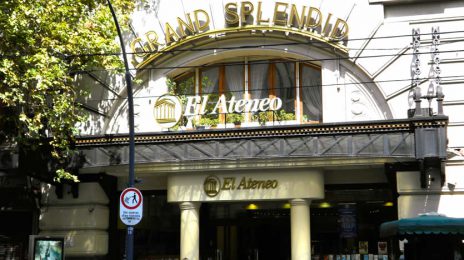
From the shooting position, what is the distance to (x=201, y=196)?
908 inches

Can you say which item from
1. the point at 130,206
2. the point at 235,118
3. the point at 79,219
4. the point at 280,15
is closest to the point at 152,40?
the point at 235,118

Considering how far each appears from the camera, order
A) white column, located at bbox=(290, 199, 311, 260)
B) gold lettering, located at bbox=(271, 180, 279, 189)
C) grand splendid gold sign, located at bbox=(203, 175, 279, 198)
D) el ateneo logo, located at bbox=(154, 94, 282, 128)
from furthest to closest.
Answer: el ateneo logo, located at bbox=(154, 94, 282, 128), grand splendid gold sign, located at bbox=(203, 175, 279, 198), gold lettering, located at bbox=(271, 180, 279, 189), white column, located at bbox=(290, 199, 311, 260)

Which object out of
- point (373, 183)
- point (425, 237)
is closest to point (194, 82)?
point (373, 183)

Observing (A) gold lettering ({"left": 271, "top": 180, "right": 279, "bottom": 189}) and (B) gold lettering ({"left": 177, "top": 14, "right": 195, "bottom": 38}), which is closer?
(A) gold lettering ({"left": 271, "top": 180, "right": 279, "bottom": 189})

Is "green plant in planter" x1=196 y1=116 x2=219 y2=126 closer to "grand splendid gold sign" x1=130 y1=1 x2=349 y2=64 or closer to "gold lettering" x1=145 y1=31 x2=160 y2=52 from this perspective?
"grand splendid gold sign" x1=130 y1=1 x2=349 y2=64

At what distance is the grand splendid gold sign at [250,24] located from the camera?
23953 mm

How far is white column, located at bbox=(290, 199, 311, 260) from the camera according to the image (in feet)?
72.3

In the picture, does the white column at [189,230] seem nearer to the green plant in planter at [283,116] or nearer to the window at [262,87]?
the window at [262,87]

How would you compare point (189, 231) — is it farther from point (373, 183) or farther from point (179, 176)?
point (373, 183)

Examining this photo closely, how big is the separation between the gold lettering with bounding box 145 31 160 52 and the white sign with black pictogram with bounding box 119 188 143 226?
9.04 meters

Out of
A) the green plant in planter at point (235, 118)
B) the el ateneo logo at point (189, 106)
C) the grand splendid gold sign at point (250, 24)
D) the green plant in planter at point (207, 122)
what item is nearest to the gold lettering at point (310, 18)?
the grand splendid gold sign at point (250, 24)

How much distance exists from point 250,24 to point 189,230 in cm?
752

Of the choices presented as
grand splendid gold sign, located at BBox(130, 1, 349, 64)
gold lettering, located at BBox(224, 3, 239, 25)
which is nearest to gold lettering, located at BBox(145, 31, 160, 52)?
grand splendid gold sign, located at BBox(130, 1, 349, 64)

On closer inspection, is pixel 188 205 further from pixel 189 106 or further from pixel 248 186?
pixel 189 106
